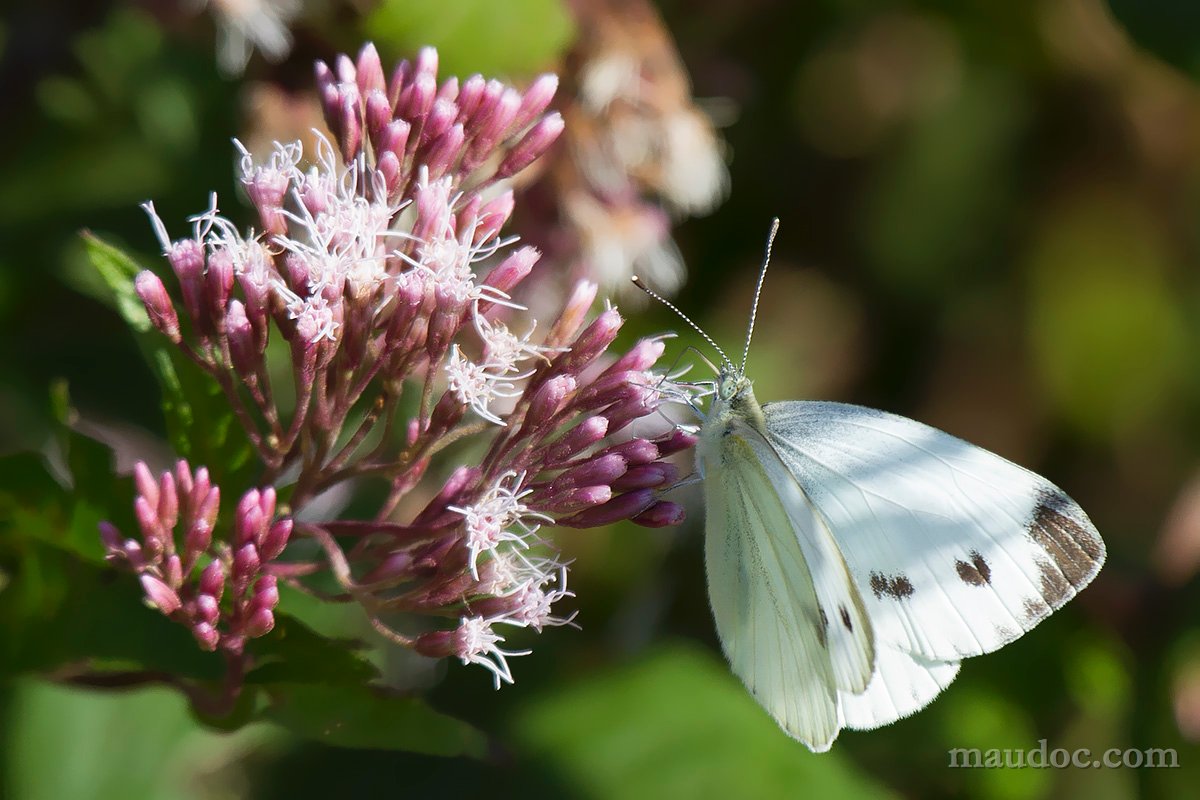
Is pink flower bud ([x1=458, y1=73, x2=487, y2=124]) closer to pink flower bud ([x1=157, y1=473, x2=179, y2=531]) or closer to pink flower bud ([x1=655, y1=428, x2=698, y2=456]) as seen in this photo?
pink flower bud ([x1=655, y1=428, x2=698, y2=456])

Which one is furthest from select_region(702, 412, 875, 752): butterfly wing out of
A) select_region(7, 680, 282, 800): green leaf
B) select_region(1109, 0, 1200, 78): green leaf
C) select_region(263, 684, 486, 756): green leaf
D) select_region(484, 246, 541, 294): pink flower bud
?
select_region(1109, 0, 1200, 78): green leaf

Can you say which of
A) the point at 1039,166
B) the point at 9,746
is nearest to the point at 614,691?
the point at 9,746

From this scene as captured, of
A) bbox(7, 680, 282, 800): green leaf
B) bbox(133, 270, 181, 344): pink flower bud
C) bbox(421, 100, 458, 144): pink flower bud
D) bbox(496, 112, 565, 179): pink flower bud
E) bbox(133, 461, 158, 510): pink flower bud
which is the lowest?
bbox(7, 680, 282, 800): green leaf

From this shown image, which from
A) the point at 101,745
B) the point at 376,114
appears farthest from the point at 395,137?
the point at 101,745

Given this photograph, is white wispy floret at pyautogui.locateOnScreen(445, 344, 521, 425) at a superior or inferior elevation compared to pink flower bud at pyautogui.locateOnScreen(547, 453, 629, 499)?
superior

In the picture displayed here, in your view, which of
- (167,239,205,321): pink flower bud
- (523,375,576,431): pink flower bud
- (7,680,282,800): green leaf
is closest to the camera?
(167,239,205,321): pink flower bud

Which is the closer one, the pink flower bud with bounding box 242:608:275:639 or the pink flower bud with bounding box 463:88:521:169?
the pink flower bud with bounding box 242:608:275:639

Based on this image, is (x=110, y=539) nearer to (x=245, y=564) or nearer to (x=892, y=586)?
(x=245, y=564)
